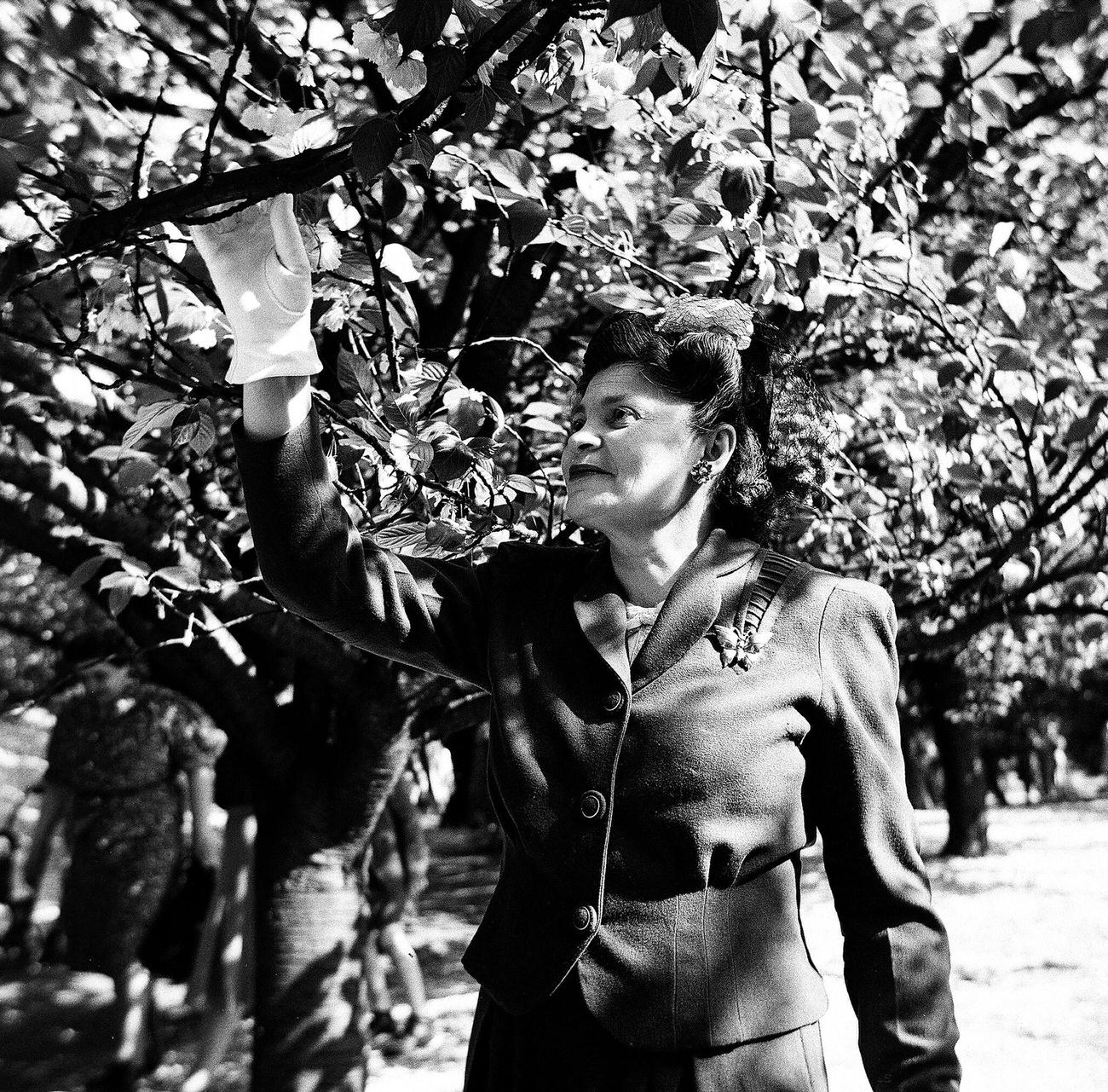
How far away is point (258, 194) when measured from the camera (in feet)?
5.47

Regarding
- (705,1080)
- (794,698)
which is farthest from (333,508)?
(705,1080)

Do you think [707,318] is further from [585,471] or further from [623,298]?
[623,298]

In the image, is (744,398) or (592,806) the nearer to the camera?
(592,806)

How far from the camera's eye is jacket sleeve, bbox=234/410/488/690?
1.73 m

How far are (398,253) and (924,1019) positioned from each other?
1.77 meters

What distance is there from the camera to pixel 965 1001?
9.02 meters

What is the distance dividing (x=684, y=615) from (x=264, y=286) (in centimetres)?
78

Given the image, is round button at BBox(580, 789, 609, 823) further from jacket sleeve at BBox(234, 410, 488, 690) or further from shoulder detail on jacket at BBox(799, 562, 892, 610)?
shoulder detail on jacket at BBox(799, 562, 892, 610)

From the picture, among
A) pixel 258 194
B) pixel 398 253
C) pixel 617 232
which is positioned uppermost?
pixel 617 232

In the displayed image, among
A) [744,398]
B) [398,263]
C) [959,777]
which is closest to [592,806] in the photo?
[744,398]

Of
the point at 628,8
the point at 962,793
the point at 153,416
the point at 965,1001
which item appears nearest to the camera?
the point at 628,8

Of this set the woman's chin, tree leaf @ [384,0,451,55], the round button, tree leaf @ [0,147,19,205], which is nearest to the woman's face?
the woman's chin

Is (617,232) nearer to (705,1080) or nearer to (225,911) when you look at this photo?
(705,1080)

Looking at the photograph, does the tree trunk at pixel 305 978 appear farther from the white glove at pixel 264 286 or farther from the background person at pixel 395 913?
the white glove at pixel 264 286
